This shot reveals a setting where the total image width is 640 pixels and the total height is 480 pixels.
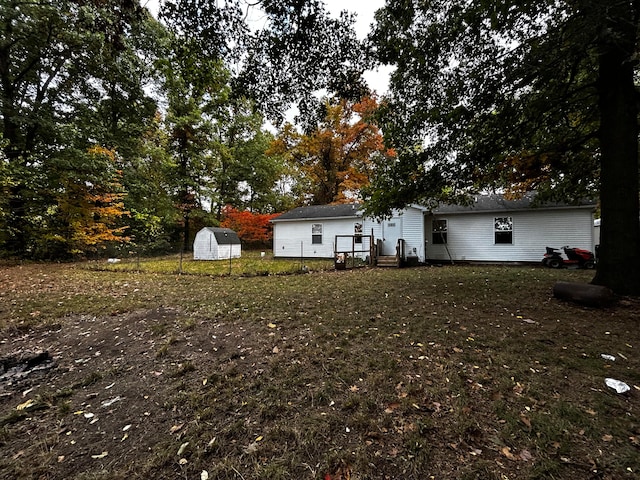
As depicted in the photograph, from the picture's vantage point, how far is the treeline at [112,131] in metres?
5.62

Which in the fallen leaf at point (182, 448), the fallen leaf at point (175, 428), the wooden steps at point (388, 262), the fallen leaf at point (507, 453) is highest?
the wooden steps at point (388, 262)

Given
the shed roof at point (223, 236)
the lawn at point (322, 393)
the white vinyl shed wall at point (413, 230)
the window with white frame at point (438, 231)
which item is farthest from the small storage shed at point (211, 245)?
the window with white frame at point (438, 231)

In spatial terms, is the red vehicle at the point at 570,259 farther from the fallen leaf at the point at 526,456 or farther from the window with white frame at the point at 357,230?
the fallen leaf at the point at 526,456

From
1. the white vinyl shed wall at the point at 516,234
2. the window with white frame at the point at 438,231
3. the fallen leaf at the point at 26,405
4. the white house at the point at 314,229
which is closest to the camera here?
the fallen leaf at the point at 26,405

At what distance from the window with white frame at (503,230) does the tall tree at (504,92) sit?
626cm

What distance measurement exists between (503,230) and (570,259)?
8.71 feet

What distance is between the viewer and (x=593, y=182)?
8.06 meters

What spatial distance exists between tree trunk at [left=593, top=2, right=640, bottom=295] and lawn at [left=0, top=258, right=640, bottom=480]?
2.03 feet

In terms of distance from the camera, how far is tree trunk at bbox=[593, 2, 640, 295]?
507cm

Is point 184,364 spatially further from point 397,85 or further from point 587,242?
point 587,242

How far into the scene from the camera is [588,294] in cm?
476

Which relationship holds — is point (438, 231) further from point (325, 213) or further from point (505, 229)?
point (325, 213)

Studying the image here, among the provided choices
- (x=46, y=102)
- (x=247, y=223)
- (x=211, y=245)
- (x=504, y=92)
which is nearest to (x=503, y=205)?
(x=504, y=92)

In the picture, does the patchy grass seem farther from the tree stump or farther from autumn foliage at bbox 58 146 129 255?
the tree stump
